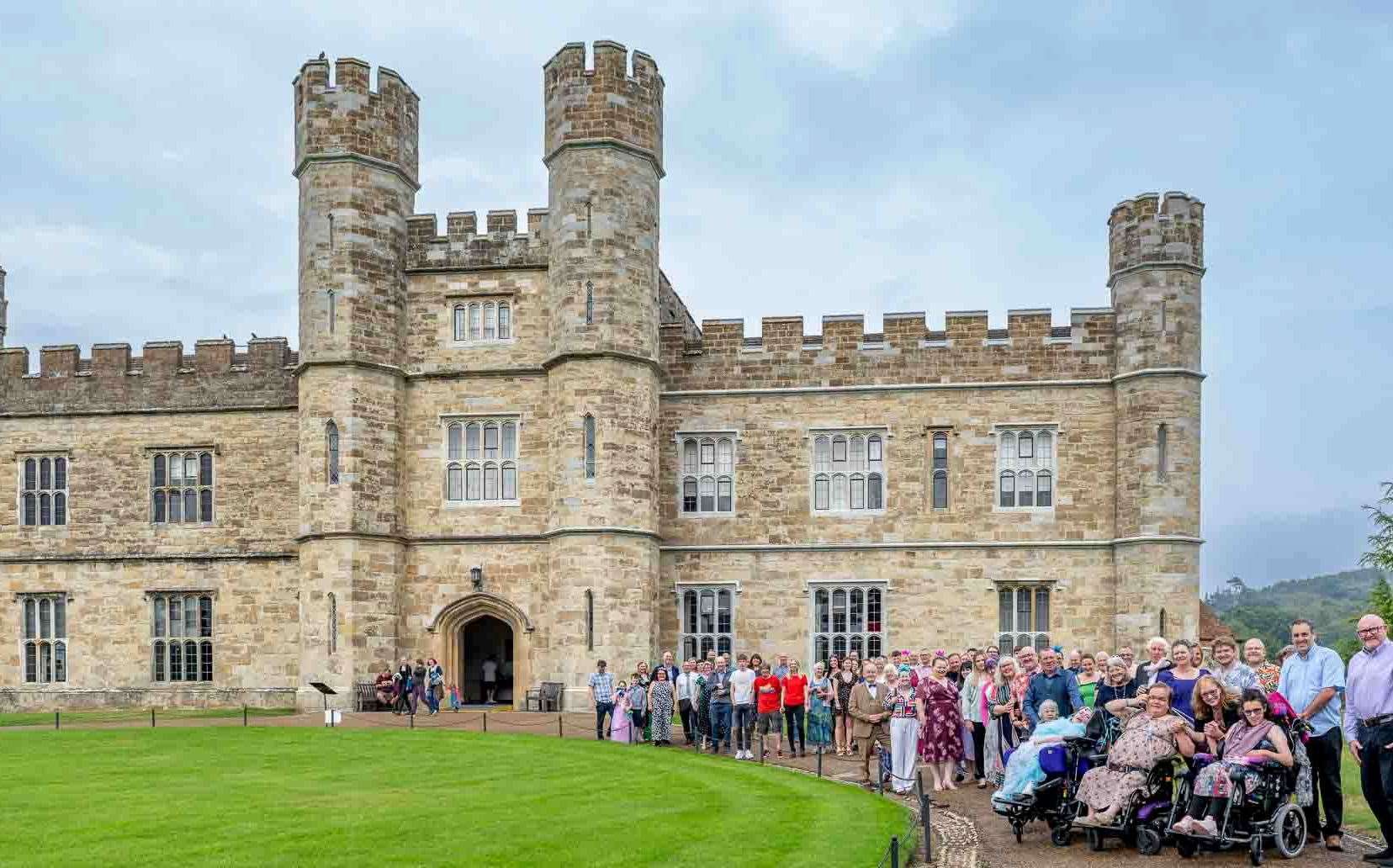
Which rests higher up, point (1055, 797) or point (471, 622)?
point (1055, 797)

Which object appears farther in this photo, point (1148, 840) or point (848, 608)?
point (848, 608)

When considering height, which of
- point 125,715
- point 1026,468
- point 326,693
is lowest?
point 125,715

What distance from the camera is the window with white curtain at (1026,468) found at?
27.5 meters

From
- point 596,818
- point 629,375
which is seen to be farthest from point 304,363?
point 596,818

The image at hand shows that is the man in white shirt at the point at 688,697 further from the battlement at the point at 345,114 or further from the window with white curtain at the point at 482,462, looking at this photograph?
the battlement at the point at 345,114

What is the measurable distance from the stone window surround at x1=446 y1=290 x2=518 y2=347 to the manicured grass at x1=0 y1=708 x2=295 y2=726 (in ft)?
27.8

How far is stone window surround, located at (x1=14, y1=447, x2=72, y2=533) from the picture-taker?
29578 millimetres

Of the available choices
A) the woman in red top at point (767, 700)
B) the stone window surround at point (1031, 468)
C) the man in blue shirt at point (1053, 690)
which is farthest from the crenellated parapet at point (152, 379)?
the man in blue shirt at point (1053, 690)

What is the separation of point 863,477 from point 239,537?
13.8 meters

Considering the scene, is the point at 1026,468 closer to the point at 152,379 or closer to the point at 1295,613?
the point at 152,379

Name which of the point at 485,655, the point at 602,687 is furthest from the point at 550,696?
the point at 602,687

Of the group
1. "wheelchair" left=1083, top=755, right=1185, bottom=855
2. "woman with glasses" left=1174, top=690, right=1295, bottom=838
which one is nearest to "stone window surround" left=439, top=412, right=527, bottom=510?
"wheelchair" left=1083, top=755, right=1185, bottom=855

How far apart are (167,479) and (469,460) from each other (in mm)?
7154

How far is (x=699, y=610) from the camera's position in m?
27.9
